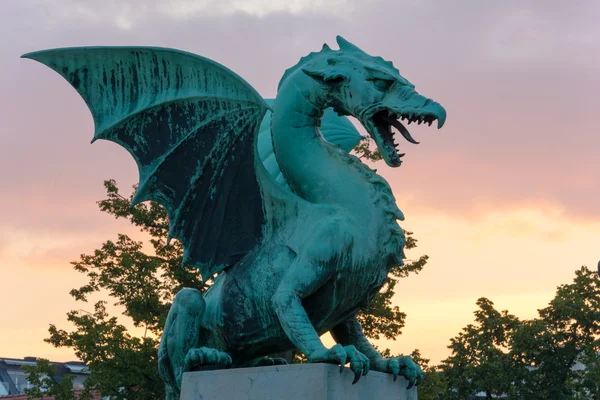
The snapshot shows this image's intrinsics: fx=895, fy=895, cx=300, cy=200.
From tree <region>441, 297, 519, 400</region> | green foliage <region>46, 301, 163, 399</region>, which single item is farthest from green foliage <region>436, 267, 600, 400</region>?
green foliage <region>46, 301, 163, 399</region>

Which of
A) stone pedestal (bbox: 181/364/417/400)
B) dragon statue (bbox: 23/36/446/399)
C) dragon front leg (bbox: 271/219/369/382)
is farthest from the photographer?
dragon statue (bbox: 23/36/446/399)

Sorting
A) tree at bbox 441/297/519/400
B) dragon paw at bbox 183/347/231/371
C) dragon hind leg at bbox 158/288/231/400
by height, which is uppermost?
tree at bbox 441/297/519/400

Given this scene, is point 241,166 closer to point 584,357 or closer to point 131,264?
point 131,264

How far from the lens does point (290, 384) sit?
16.5 feet

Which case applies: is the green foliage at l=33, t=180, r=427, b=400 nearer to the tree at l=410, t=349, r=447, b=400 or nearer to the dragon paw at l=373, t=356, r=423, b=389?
the tree at l=410, t=349, r=447, b=400

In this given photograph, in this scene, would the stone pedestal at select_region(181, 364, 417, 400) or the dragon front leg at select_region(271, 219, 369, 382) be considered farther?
the dragon front leg at select_region(271, 219, 369, 382)

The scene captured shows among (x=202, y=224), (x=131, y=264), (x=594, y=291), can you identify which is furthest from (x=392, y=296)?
(x=202, y=224)

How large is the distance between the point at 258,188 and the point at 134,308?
12831 millimetres

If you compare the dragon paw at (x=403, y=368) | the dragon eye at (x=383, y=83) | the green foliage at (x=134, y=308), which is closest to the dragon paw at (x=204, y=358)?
the dragon paw at (x=403, y=368)

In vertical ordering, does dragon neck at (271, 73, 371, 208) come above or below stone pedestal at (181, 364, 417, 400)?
above

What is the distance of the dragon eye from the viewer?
561 cm

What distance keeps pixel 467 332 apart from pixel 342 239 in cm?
1987

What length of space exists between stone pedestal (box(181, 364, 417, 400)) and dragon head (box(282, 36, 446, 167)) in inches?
53.8

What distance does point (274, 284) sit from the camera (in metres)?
5.50
